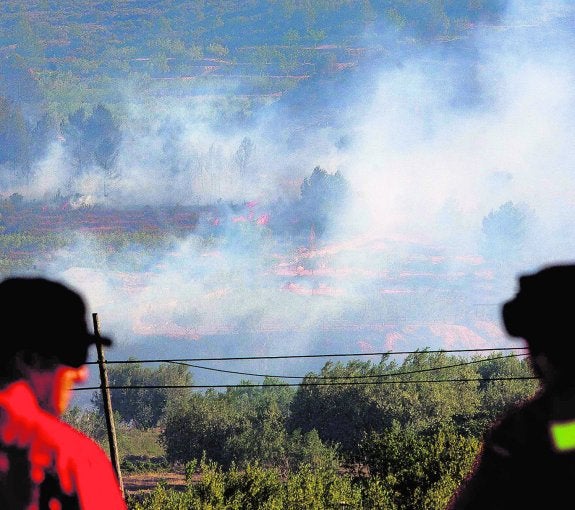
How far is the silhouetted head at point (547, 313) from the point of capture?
1830 mm

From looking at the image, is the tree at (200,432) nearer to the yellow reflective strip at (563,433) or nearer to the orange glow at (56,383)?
the orange glow at (56,383)

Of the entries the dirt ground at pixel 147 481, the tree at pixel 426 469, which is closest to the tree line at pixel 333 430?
the tree at pixel 426 469

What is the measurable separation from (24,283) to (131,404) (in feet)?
395

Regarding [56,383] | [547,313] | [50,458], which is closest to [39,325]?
[56,383]

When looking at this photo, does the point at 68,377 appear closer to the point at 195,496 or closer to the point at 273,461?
the point at 195,496

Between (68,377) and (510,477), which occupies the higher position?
(68,377)

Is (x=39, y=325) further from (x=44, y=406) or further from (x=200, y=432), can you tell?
(x=200, y=432)

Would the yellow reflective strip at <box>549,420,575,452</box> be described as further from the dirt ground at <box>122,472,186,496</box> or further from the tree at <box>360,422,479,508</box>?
the dirt ground at <box>122,472,186,496</box>

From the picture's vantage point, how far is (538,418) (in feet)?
6.10

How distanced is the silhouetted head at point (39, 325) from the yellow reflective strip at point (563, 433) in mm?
931

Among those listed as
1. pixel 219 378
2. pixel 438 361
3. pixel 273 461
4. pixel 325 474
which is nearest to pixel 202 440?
pixel 273 461

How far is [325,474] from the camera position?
156ft

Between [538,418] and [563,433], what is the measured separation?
6 centimetres

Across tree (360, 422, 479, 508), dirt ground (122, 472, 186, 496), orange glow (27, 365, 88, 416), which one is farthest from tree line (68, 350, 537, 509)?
orange glow (27, 365, 88, 416)
